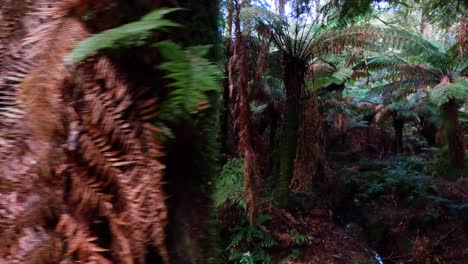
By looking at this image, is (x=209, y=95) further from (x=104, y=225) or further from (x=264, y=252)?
(x=264, y=252)

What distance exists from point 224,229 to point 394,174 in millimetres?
5655

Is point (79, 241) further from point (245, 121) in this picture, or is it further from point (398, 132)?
point (398, 132)

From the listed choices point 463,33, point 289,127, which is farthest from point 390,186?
point 463,33

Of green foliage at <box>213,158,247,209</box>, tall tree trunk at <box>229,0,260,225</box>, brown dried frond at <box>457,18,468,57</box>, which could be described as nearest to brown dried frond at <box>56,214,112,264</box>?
tall tree trunk at <box>229,0,260,225</box>

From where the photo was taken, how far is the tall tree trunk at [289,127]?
7129 millimetres

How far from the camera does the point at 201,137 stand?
4.37ft

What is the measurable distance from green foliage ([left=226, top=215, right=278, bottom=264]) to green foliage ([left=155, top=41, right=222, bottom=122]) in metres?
4.93

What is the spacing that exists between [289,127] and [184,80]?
625 cm

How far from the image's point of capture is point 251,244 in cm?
610

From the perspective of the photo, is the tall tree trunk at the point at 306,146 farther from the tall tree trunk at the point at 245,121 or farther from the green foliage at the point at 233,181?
the tall tree trunk at the point at 245,121

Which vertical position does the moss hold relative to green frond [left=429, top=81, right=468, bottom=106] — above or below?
below

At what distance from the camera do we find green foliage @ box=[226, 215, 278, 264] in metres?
5.81

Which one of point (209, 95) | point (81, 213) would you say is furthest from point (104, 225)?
point (209, 95)

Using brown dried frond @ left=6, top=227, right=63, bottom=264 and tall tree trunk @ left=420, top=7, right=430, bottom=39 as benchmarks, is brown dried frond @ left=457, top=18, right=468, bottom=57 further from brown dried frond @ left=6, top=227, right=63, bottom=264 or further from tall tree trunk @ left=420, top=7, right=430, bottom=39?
brown dried frond @ left=6, top=227, right=63, bottom=264
